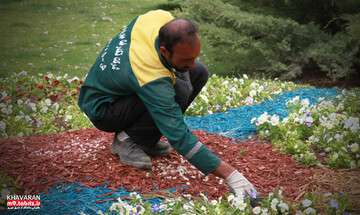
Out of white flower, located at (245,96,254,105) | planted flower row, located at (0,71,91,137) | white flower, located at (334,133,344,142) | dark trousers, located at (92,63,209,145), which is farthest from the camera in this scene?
white flower, located at (245,96,254,105)

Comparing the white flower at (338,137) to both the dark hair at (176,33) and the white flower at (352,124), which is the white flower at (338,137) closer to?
the white flower at (352,124)

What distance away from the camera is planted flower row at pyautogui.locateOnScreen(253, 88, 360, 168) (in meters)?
4.06

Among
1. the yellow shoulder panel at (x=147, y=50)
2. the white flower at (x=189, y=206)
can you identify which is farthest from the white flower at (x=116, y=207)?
the yellow shoulder panel at (x=147, y=50)

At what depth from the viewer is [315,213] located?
10.1 feet

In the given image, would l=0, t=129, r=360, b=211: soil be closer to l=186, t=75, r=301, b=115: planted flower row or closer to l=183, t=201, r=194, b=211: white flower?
l=183, t=201, r=194, b=211: white flower

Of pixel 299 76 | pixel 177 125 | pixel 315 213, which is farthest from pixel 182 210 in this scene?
pixel 299 76

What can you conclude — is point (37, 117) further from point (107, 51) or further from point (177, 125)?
point (177, 125)

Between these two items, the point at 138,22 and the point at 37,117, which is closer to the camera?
the point at 138,22

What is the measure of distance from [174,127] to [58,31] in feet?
34.6

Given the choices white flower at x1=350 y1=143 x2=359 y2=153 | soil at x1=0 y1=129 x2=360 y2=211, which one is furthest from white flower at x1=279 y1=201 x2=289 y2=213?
white flower at x1=350 y1=143 x2=359 y2=153

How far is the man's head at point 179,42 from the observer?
3.25 meters

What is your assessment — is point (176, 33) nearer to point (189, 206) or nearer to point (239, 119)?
point (189, 206)

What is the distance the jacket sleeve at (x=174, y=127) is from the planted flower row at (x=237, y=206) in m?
0.20

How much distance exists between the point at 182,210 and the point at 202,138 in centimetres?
134
